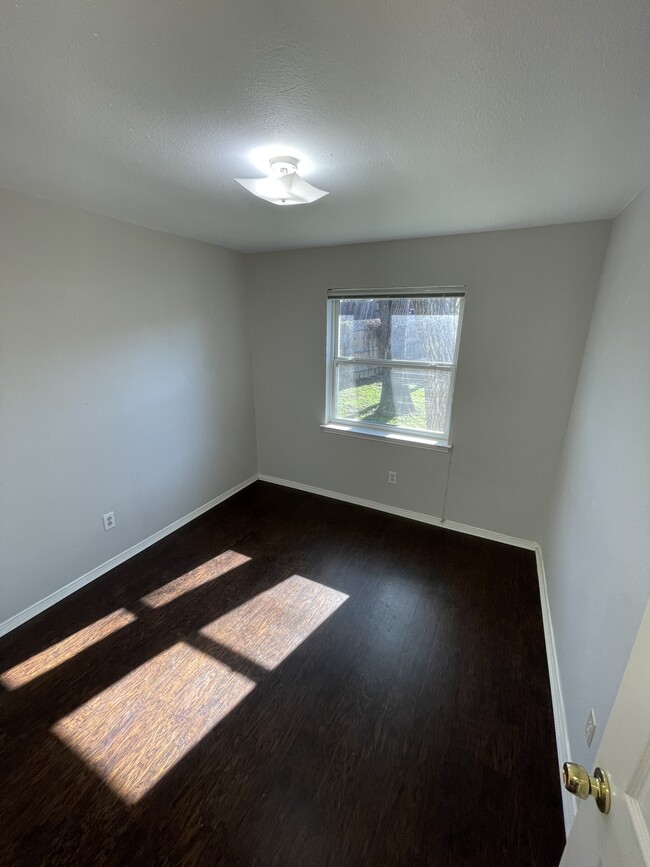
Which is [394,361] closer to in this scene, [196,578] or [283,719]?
[196,578]

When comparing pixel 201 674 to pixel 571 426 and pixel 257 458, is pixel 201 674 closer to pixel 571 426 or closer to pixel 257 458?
pixel 257 458

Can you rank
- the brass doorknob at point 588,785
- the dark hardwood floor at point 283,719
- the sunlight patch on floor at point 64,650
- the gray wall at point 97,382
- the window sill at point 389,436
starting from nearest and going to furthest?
the brass doorknob at point 588,785 < the dark hardwood floor at point 283,719 < the sunlight patch on floor at point 64,650 < the gray wall at point 97,382 < the window sill at point 389,436

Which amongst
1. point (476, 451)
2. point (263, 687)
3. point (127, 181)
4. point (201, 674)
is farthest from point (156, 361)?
point (476, 451)

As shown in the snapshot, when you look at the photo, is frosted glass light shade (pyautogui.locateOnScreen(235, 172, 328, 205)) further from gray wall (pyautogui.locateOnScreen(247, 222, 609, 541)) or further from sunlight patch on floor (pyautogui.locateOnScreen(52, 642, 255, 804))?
sunlight patch on floor (pyautogui.locateOnScreen(52, 642, 255, 804))

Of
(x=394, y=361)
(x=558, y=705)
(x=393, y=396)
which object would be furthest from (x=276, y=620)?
(x=394, y=361)

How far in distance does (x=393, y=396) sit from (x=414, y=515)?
3.48ft

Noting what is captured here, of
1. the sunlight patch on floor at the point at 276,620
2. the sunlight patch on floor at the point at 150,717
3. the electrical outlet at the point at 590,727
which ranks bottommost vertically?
the sunlight patch on floor at the point at 150,717

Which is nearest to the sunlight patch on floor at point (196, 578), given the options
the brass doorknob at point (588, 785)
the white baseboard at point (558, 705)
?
the white baseboard at point (558, 705)

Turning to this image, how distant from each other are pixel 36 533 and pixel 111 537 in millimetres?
487

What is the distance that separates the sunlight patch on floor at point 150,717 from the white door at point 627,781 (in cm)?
139

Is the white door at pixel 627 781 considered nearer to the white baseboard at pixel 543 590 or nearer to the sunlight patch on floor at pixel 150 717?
the white baseboard at pixel 543 590

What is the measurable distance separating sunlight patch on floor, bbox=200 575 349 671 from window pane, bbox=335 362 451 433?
1.51 m

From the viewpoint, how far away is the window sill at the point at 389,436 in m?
2.91

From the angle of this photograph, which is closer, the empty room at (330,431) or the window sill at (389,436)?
the empty room at (330,431)
